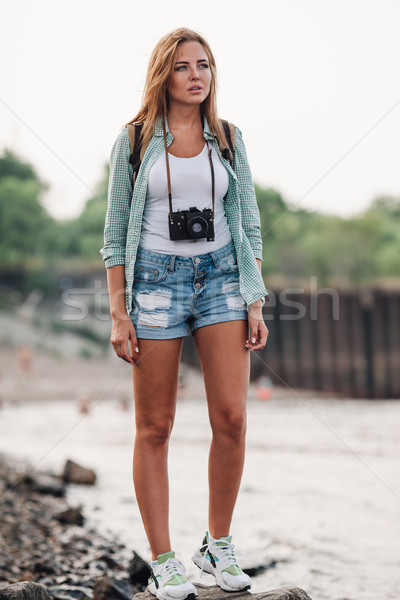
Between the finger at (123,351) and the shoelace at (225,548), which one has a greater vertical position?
the finger at (123,351)

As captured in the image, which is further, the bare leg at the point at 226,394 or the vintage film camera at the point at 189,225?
the bare leg at the point at 226,394

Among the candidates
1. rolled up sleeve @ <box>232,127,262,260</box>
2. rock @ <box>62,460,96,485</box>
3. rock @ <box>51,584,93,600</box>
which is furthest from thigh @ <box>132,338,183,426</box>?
rock @ <box>62,460,96,485</box>

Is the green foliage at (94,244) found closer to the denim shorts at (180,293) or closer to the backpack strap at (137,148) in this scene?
the backpack strap at (137,148)

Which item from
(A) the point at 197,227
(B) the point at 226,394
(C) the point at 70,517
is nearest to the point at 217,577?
(B) the point at 226,394

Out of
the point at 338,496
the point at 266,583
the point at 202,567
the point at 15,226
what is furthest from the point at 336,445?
the point at 15,226

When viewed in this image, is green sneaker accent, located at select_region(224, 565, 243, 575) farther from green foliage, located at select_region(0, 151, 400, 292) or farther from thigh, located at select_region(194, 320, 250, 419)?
green foliage, located at select_region(0, 151, 400, 292)

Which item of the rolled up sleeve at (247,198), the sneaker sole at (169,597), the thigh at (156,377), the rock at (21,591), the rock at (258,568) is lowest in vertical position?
the rock at (258,568)

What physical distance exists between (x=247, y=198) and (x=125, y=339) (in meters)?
0.88

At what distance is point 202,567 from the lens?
3648mm

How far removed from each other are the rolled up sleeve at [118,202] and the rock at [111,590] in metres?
2.67

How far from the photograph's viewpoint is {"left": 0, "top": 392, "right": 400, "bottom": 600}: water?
286 inches

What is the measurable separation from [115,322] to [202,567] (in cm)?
128

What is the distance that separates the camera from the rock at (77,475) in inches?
453

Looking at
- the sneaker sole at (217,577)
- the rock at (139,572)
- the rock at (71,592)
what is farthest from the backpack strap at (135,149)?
the rock at (139,572)
